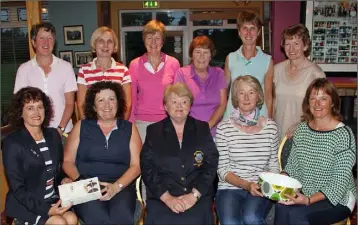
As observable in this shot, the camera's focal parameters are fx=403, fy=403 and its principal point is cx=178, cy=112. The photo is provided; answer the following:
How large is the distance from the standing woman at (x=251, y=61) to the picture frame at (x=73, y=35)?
18.9ft

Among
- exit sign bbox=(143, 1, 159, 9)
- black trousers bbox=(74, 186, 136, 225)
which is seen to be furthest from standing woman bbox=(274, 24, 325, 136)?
exit sign bbox=(143, 1, 159, 9)

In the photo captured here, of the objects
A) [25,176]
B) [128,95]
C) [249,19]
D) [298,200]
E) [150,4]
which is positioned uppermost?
[150,4]

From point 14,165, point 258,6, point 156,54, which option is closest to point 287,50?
point 156,54

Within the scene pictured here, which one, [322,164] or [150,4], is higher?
[150,4]

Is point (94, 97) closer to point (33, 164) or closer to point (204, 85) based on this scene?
point (33, 164)

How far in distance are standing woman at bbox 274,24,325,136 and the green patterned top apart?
47cm

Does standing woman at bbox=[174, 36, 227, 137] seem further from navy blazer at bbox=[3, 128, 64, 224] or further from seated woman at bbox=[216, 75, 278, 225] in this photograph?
navy blazer at bbox=[3, 128, 64, 224]

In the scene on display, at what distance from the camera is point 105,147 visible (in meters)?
2.66

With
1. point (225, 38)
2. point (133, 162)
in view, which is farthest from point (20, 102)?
point (225, 38)

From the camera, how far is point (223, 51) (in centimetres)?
923

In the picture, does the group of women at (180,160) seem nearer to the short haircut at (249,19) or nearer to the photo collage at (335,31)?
the short haircut at (249,19)

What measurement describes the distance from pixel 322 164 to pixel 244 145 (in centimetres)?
49

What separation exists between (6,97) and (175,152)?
1785 mm

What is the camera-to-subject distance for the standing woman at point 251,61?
3.15 meters
